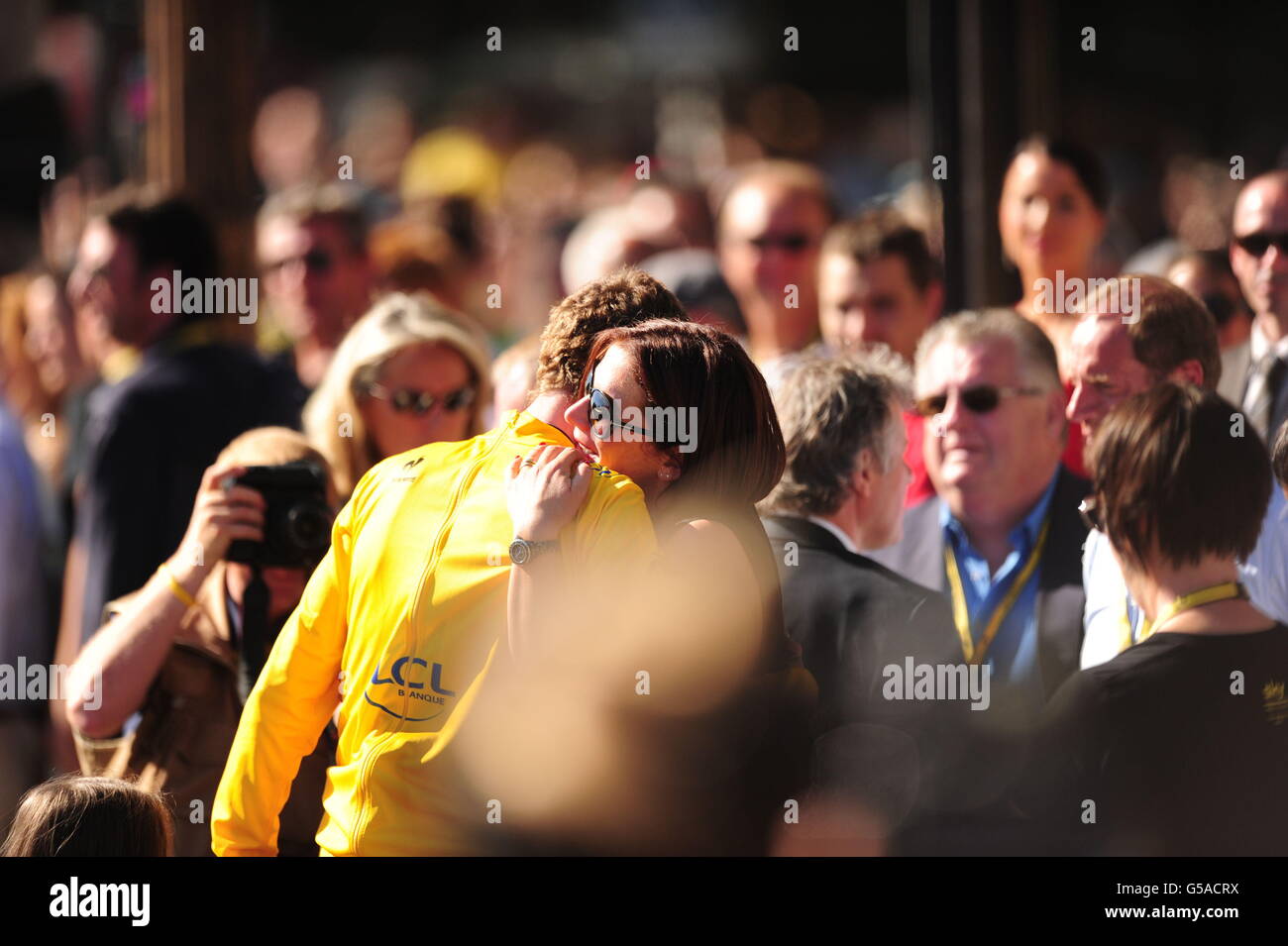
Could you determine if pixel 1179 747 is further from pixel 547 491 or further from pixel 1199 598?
pixel 547 491

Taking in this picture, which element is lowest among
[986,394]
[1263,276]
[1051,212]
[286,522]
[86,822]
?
[86,822]

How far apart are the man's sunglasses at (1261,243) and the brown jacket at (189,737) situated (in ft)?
7.03

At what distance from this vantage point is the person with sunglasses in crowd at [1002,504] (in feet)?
10.4

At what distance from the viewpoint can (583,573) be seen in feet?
7.40

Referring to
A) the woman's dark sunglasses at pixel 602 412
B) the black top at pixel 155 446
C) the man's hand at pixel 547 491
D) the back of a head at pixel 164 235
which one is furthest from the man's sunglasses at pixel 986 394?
the back of a head at pixel 164 235

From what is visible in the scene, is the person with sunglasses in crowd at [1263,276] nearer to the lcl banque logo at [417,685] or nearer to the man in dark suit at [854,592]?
the man in dark suit at [854,592]

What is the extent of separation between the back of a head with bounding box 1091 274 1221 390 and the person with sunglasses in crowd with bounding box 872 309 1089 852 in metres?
0.20

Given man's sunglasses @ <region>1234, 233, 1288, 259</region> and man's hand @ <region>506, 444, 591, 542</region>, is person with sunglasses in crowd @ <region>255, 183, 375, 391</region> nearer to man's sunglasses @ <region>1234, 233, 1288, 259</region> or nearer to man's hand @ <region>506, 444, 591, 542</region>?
man's sunglasses @ <region>1234, 233, 1288, 259</region>

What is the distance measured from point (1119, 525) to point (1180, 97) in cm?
1015

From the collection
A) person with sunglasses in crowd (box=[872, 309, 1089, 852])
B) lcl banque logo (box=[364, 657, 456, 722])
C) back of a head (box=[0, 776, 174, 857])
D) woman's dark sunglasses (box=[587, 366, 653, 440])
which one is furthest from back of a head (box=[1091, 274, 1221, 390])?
back of a head (box=[0, 776, 174, 857])

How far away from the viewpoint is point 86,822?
94.5 inches

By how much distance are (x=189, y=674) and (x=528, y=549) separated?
1.02 m

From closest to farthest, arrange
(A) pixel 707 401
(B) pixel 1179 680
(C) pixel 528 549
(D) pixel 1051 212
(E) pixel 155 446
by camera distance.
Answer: (C) pixel 528 549
(A) pixel 707 401
(B) pixel 1179 680
(E) pixel 155 446
(D) pixel 1051 212

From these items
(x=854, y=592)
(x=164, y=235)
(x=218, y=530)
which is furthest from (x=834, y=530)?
(x=164, y=235)
